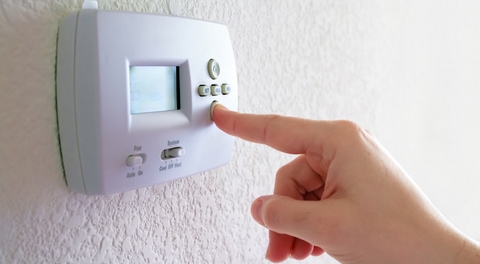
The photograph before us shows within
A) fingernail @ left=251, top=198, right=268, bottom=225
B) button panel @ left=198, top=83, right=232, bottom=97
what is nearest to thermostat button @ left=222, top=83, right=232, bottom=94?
button panel @ left=198, top=83, right=232, bottom=97

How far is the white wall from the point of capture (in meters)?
0.30

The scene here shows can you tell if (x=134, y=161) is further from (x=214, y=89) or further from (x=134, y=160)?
(x=214, y=89)

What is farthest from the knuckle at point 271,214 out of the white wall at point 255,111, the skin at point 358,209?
the white wall at point 255,111

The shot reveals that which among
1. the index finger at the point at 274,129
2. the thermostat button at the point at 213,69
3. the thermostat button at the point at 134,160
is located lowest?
the thermostat button at the point at 134,160

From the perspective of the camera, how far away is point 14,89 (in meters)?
0.29

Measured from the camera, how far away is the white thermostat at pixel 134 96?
0.95ft

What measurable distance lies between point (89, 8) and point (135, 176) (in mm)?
139

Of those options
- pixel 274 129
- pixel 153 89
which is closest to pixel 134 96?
pixel 153 89

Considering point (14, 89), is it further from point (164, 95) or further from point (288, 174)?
point (288, 174)

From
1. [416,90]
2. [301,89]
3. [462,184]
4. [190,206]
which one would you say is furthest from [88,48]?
[462,184]

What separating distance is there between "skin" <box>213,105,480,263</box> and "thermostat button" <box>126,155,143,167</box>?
113 mm

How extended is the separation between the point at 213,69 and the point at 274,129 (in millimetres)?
82

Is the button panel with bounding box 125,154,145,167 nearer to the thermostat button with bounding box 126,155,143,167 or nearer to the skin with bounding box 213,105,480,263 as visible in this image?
the thermostat button with bounding box 126,155,143,167

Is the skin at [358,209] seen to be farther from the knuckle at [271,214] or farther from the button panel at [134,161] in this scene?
the button panel at [134,161]
